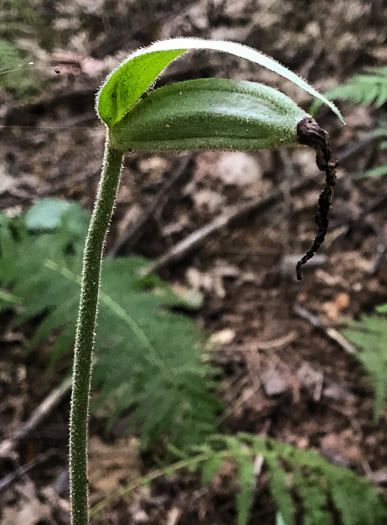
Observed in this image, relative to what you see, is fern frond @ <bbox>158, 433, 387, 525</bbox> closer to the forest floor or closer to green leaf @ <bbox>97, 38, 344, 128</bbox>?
the forest floor

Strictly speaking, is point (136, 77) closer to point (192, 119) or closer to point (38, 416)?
point (192, 119)

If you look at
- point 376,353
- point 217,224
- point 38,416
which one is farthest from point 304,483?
point 217,224

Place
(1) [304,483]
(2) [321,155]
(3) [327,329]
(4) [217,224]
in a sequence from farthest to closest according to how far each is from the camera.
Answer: (4) [217,224] < (3) [327,329] < (1) [304,483] < (2) [321,155]

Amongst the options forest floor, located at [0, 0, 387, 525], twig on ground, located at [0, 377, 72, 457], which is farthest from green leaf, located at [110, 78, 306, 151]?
twig on ground, located at [0, 377, 72, 457]

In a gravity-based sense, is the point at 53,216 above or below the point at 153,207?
above

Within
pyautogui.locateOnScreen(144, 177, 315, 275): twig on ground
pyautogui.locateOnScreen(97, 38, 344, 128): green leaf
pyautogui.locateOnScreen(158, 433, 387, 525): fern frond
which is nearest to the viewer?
pyautogui.locateOnScreen(97, 38, 344, 128): green leaf

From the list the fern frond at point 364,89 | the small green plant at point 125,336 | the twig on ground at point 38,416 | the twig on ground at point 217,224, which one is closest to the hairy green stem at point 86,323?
the small green plant at point 125,336

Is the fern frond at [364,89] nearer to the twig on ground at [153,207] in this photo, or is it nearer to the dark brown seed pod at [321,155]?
the twig on ground at [153,207]
